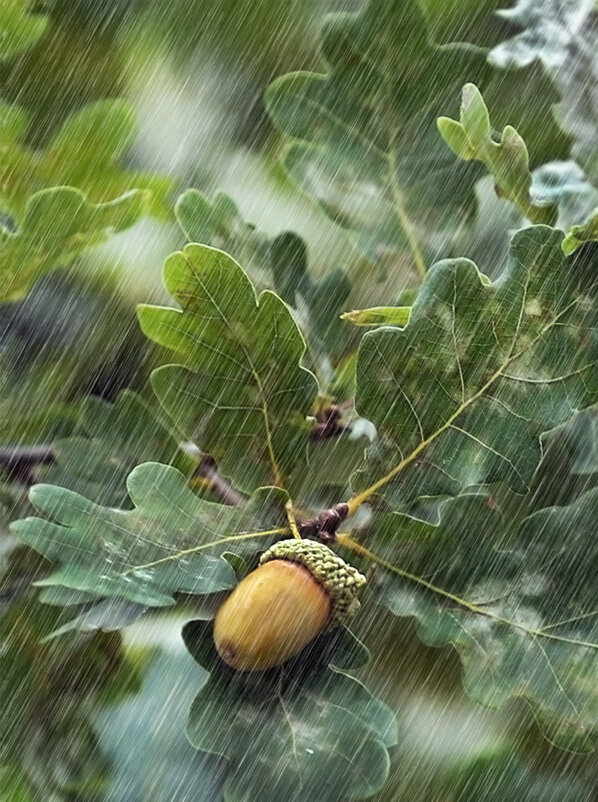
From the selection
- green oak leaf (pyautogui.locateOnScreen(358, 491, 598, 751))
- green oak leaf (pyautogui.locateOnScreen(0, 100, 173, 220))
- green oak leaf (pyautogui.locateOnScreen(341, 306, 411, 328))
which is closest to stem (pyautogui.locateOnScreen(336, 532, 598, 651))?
green oak leaf (pyautogui.locateOnScreen(358, 491, 598, 751))

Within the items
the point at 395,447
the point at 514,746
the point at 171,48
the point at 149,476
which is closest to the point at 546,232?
the point at 395,447

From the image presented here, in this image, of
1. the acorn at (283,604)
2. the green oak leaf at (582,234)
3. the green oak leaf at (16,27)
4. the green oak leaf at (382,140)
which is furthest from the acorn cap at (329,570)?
the green oak leaf at (16,27)

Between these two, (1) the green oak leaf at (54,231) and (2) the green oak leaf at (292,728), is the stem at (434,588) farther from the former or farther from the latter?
(1) the green oak leaf at (54,231)

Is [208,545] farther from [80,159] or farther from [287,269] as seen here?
[80,159]

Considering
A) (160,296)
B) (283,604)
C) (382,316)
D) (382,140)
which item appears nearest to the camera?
(283,604)

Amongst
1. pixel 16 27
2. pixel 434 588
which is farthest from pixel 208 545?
pixel 16 27
